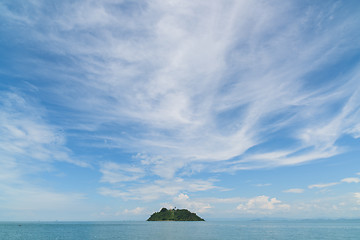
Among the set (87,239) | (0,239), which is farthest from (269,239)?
(0,239)

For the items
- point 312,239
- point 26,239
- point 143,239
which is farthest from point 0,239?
point 312,239

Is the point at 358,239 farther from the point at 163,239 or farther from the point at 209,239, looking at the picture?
the point at 163,239

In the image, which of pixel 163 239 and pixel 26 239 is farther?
pixel 26 239

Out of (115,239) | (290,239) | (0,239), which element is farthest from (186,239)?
(0,239)

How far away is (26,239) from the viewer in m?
136

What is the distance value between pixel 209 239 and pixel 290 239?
44099 millimetres

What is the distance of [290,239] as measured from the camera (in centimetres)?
11900

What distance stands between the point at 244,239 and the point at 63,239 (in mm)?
108184

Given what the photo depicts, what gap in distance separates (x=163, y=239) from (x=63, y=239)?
63.7m

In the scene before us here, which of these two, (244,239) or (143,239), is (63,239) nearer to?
(143,239)

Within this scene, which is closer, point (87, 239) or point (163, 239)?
point (163, 239)

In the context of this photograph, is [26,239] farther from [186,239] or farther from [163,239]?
[186,239]

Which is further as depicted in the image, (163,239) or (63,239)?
(63,239)

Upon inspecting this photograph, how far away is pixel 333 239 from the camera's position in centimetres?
12106
